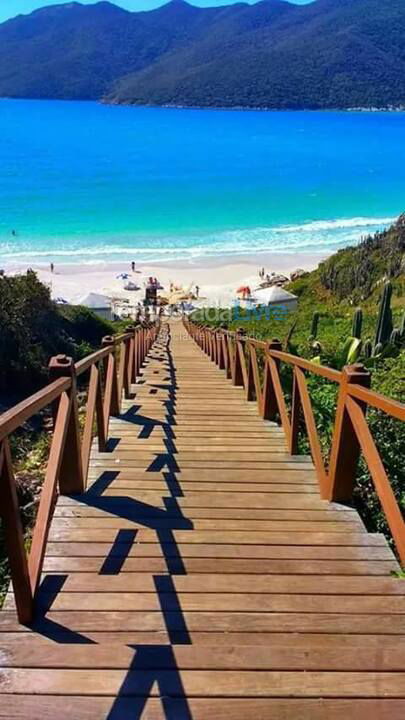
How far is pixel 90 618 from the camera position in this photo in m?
2.65

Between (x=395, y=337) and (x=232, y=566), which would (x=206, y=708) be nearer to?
(x=232, y=566)

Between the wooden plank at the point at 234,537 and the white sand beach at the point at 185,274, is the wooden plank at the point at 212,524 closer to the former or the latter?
the wooden plank at the point at 234,537

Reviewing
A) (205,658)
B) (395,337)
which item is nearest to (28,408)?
(205,658)

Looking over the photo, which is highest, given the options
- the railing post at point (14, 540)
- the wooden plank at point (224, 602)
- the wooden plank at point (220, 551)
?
the railing post at point (14, 540)

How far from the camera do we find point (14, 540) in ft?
8.42

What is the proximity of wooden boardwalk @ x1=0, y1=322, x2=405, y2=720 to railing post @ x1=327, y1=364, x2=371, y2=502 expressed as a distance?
0.41 feet

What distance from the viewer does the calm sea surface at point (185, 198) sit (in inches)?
2000

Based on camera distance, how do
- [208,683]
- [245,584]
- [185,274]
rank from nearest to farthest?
[208,683] < [245,584] < [185,274]

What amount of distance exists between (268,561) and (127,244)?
161ft

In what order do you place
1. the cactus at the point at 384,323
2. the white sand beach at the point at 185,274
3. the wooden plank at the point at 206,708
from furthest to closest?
the white sand beach at the point at 185,274, the cactus at the point at 384,323, the wooden plank at the point at 206,708

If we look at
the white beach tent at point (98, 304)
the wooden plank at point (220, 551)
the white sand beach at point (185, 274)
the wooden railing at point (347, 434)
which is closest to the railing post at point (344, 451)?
the wooden railing at point (347, 434)

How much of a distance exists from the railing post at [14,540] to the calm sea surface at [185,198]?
42.6m

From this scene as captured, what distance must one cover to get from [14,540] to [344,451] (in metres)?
2.10

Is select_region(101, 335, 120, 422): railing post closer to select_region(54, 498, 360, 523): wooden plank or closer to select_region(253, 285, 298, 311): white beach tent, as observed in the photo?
select_region(54, 498, 360, 523): wooden plank
